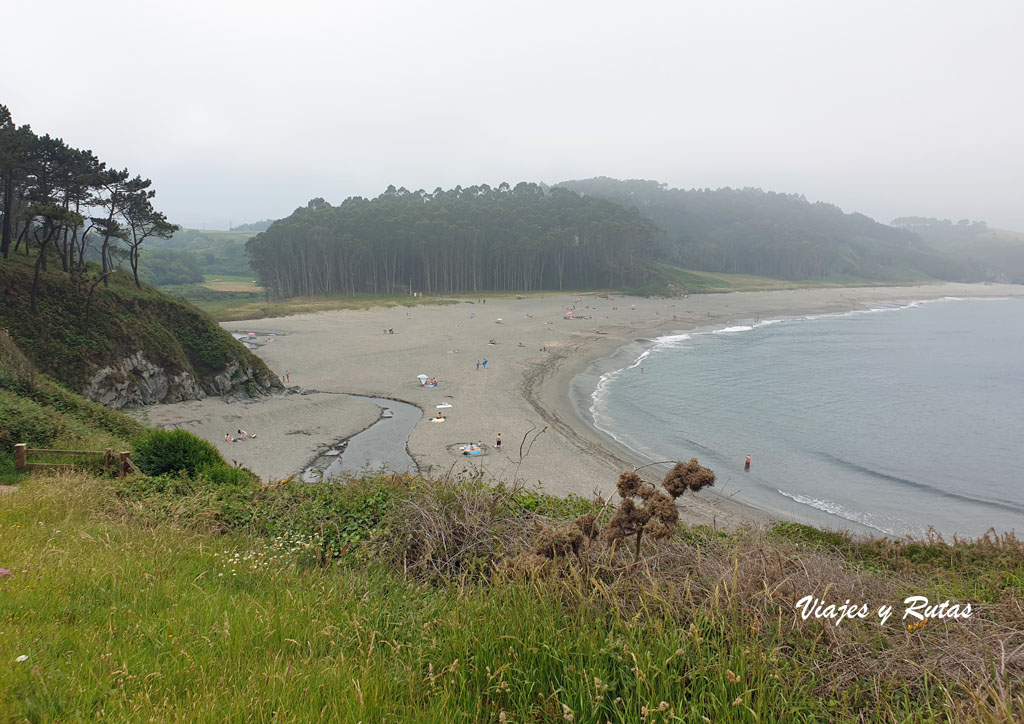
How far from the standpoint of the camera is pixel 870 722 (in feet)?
9.41

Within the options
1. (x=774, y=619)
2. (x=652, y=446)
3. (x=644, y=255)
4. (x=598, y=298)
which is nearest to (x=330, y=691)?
(x=774, y=619)

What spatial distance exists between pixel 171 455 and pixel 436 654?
10129mm

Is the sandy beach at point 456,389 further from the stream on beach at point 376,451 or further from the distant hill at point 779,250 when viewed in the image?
the distant hill at point 779,250

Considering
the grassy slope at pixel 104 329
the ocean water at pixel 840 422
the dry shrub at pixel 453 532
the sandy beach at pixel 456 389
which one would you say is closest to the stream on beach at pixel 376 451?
the sandy beach at pixel 456 389

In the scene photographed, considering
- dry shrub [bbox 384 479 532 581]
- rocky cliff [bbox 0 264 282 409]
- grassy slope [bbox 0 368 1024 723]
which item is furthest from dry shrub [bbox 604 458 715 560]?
rocky cliff [bbox 0 264 282 409]

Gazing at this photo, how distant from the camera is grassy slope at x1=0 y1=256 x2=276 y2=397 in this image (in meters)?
22.8

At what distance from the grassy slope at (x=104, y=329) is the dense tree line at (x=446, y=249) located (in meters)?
56.6

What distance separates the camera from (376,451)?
75.7 ft

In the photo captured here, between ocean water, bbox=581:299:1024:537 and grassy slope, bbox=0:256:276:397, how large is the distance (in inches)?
907

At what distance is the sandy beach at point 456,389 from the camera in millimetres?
21406

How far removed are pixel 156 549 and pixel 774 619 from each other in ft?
19.7

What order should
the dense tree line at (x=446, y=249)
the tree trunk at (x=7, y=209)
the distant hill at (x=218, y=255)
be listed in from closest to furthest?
the tree trunk at (x=7, y=209), the dense tree line at (x=446, y=249), the distant hill at (x=218, y=255)

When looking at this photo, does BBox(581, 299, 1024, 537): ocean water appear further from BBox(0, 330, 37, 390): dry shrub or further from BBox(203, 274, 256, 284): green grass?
BBox(203, 274, 256, 284): green grass

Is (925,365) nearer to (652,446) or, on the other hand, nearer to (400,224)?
(652,446)
